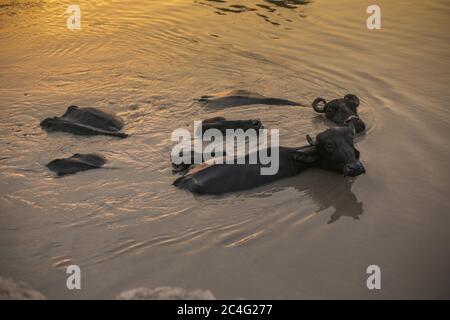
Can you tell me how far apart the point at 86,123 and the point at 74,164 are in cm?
133

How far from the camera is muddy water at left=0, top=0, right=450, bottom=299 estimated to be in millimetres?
5145

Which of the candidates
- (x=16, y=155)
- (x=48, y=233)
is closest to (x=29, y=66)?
(x=16, y=155)

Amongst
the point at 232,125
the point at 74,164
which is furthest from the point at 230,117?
the point at 74,164

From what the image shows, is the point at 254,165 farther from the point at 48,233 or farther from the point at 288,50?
the point at 288,50

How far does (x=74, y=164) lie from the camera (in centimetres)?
693

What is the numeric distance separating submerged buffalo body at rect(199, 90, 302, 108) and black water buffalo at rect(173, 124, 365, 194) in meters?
2.15

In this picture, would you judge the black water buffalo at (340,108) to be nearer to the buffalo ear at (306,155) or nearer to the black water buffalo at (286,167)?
the black water buffalo at (286,167)

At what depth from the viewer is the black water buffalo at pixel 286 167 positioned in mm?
6391

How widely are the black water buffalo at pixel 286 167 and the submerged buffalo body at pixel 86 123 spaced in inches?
72.0

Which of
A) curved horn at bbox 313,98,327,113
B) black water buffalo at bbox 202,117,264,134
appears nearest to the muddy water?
curved horn at bbox 313,98,327,113

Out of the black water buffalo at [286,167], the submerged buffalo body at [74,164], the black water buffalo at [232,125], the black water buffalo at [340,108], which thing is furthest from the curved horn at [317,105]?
the submerged buffalo body at [74,164]

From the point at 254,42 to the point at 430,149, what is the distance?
514 cm

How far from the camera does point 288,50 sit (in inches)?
441

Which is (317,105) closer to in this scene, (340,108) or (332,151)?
(340,108)
